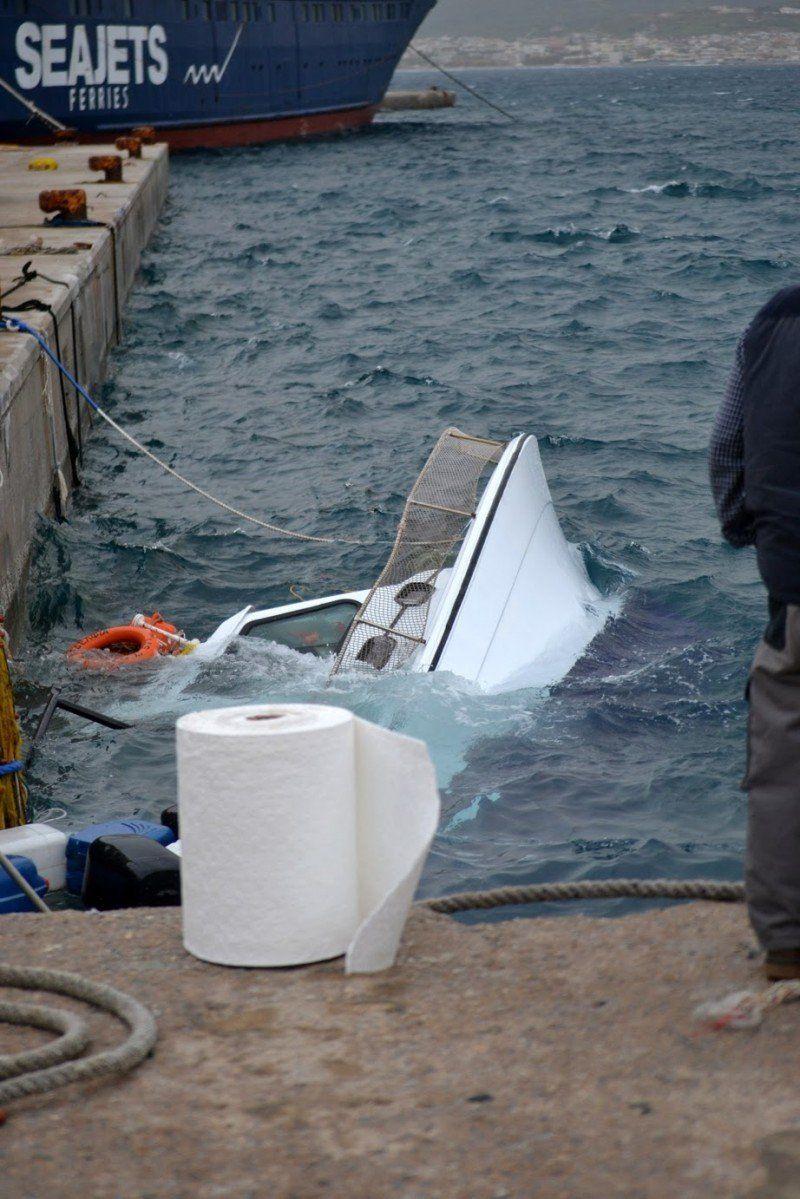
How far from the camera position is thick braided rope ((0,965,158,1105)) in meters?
2.88

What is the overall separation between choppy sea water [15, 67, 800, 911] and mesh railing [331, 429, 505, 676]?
0.81 feet

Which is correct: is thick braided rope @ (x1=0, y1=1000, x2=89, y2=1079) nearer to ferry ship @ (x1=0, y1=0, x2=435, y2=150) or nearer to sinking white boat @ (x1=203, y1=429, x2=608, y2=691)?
sinking white boat @ (x1=203, y1=429, x2=608, y2=691)

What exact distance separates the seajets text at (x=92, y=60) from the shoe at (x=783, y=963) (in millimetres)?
45292

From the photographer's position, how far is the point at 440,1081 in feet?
9.46

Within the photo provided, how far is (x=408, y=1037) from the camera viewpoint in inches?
→ 122

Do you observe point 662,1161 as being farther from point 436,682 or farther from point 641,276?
point 641,276

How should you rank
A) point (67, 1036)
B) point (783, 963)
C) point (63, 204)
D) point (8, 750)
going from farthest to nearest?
point (63, 204), point (8, 750), point (783, 963), point (67, 1036)

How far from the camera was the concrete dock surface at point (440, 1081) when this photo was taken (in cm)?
254

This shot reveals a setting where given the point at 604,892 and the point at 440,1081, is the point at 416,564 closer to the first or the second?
the point at 604,892

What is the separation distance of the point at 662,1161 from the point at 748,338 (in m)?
1.70

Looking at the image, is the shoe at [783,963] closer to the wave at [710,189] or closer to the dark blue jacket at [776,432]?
the dark blue jacket at [776,432]

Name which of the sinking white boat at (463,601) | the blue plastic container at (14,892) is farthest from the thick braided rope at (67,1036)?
the sinking white boat at (463,601)

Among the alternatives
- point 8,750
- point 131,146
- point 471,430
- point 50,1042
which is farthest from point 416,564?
point 131,146

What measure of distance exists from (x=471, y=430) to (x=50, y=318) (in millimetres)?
4405
